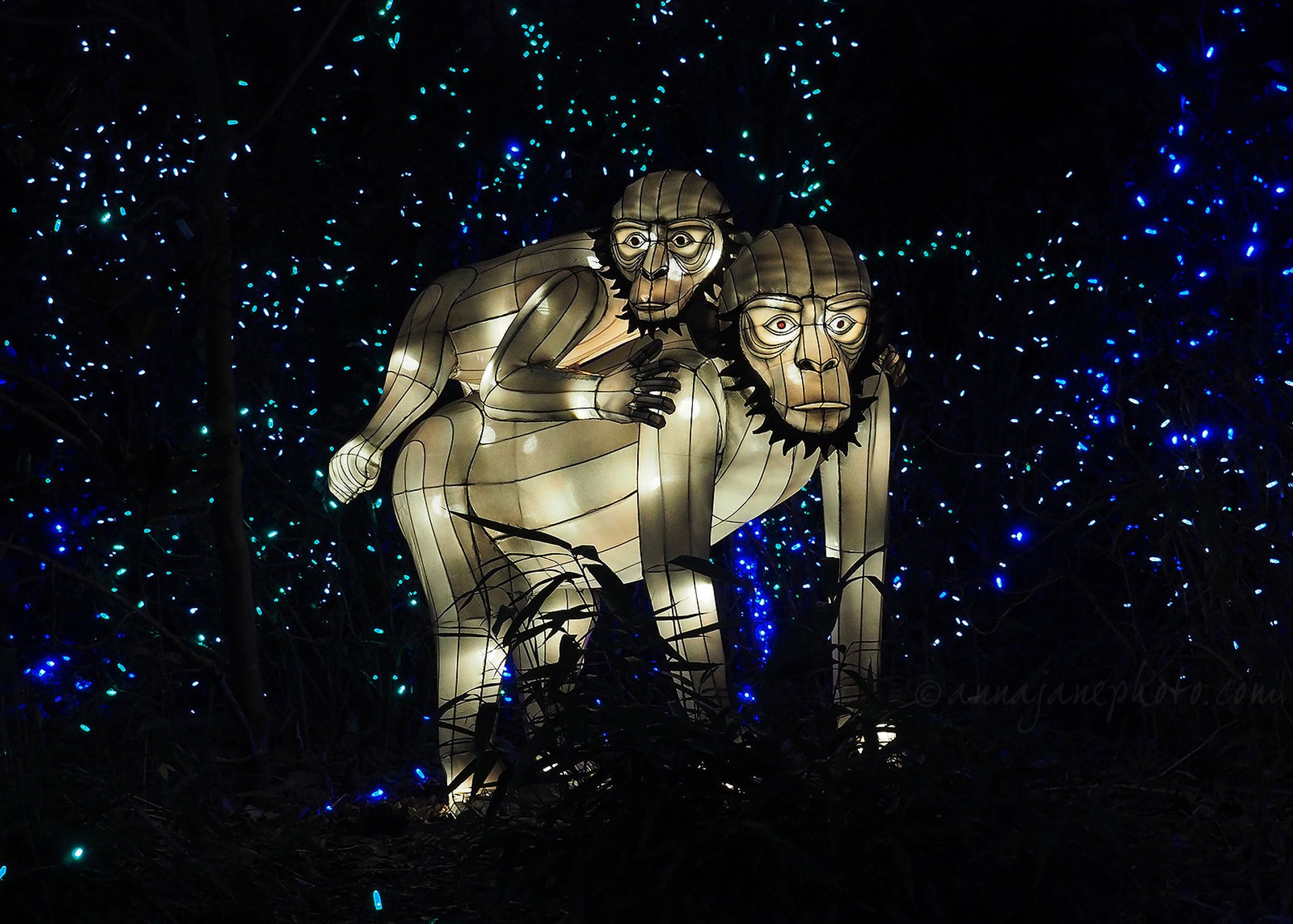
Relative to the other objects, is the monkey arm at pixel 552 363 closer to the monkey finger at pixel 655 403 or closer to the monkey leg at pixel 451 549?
the monkey finger at pixel 655 403

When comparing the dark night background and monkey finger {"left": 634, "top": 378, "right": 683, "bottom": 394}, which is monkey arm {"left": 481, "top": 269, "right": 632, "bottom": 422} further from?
the dark night background

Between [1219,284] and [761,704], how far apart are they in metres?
2.47

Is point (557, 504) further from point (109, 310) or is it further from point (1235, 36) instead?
point (1235, 36)

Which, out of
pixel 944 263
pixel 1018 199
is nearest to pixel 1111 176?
pixel 1018 199

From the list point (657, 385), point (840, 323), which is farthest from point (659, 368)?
point (840, 323)

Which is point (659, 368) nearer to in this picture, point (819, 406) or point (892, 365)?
point (819, 406)

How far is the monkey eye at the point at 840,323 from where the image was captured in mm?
2758

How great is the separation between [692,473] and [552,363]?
0.36 meters

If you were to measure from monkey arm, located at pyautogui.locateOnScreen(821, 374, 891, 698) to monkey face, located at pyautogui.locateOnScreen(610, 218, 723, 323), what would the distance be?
41cm

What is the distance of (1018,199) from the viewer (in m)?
4.60

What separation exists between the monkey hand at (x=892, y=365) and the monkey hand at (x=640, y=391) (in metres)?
0.46

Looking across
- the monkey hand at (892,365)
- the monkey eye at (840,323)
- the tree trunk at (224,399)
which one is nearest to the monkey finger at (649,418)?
the monkey eye at (840,323)

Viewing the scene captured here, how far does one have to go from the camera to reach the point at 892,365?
2963mm

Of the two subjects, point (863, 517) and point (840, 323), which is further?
point (863, 517)
